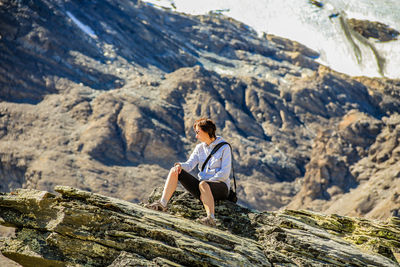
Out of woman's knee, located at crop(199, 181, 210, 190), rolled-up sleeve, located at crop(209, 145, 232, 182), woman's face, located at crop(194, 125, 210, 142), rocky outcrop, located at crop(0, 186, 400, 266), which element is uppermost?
woman's face, located at crop(194, 125, 210, 142)

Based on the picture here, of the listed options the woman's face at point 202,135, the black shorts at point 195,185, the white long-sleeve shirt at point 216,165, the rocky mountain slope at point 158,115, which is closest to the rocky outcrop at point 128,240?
the black shorts at point 195,185

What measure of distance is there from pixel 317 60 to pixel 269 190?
2220 inches

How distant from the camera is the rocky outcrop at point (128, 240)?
275 inches

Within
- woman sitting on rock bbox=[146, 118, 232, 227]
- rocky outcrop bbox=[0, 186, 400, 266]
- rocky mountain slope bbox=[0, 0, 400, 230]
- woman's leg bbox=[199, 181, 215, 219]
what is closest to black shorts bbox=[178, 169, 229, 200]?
woman sitting on rock bbox=[146, 118, 232, 227]

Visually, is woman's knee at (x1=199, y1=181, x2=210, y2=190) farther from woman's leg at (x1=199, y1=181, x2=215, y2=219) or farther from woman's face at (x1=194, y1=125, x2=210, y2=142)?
woman's face at (x1=194, y1=125, x2=210, y2=142)

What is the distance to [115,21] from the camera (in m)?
84.2

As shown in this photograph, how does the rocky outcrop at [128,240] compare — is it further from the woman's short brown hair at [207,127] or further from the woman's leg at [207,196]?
the woman's short brown hair at [207,127]

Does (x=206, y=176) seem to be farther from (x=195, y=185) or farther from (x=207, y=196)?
(x=207, y=196)

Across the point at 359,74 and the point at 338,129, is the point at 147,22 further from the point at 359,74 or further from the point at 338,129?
the point at 359,74

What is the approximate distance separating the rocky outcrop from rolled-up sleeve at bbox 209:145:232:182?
884 millimetres

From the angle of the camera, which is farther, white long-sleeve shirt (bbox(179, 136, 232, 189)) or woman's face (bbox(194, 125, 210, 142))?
woman's face (bbox(194, 125, 210, 142))

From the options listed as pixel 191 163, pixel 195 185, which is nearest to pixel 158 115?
pixel 191 163

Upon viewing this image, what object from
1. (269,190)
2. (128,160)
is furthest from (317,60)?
(128,160)

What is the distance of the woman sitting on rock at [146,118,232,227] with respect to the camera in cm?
800
